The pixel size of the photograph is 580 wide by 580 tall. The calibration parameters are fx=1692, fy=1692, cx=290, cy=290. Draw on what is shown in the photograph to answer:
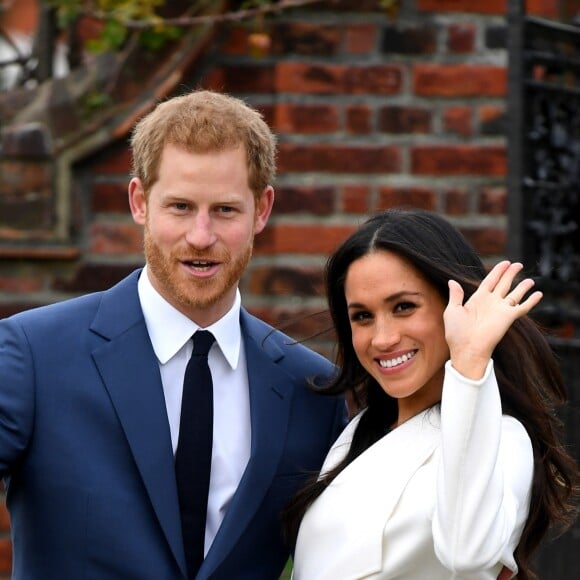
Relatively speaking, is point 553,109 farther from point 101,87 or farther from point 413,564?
point 413,564

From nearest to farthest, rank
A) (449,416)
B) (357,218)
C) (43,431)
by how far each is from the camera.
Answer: (449,416) → (43,431) → (357,218)

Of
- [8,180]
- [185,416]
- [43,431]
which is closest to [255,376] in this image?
[185,416]

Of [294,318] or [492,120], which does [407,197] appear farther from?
[294,318]

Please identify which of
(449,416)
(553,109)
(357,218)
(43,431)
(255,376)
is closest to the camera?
(449,416)

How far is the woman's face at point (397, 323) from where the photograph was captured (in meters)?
3.63

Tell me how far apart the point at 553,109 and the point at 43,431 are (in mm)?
2311

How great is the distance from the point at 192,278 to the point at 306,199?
4.14 feet

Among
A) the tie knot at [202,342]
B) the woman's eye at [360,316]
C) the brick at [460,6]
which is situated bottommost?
the tie knot at [202,342]

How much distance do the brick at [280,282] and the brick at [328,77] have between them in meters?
0.52

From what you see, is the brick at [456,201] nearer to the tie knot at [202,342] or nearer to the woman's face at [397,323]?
the woman's face at [397,323]

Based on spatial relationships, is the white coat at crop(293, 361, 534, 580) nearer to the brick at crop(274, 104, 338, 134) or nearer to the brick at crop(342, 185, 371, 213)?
the brick at crop(342, 185, 371, 213)

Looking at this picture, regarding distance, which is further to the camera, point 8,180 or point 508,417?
point 8,180

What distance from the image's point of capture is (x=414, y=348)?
364 centimetres

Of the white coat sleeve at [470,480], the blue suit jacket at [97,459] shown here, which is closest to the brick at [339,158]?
the blue suit jacket at [97,459]
